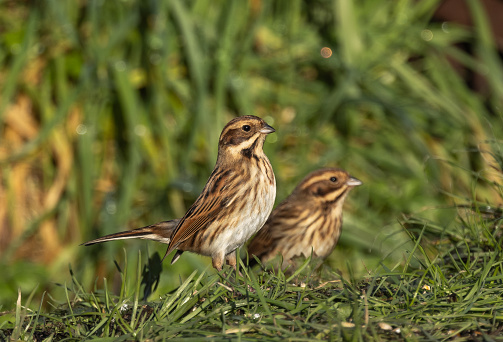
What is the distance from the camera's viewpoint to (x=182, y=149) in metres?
6.32

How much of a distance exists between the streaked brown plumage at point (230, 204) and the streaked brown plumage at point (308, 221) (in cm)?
75

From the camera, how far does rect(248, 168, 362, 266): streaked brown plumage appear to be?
4641 millimetres

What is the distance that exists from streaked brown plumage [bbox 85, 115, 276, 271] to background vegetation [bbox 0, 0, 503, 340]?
196 centimetres

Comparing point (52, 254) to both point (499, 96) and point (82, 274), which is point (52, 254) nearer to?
point (82, 274)

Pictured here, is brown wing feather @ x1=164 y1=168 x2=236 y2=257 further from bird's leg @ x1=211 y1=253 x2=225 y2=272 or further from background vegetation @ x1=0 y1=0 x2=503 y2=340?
background vegetation @ x1=0 y1=0 x2=503 y2=340

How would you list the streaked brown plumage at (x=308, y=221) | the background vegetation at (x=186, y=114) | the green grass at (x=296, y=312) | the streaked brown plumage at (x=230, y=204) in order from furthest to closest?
the background vegetation at (x=186, y=114)
the streaked brown plumage at (x=308, y=221)
the streaked brown plumage at (x=230, y=204)
the green grass at (x=296, y=312)

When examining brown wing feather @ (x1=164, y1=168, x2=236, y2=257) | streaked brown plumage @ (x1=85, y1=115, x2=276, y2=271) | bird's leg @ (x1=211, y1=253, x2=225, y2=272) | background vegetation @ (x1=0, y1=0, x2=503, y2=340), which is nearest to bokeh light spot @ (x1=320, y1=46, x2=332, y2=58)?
background vegetation @ (x1=0, y1=0, x2=503, y2=340)

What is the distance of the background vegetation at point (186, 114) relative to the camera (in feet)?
19.9

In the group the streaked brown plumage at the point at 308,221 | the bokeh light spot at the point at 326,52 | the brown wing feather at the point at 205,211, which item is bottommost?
the streaked brown plumage at the point at 308,221

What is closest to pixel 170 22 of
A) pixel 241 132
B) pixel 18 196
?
pixel 18 196

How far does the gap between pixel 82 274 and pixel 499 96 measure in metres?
3.72

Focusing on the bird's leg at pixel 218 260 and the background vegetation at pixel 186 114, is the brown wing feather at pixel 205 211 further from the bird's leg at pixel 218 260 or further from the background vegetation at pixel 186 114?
the background vegetation at pixel 186 114

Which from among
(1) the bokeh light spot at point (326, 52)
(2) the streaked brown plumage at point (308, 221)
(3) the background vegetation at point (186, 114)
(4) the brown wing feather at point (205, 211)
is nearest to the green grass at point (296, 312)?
(4) the brown wing feather at point (205, 211)

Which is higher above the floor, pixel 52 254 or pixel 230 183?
pixel 230 183
